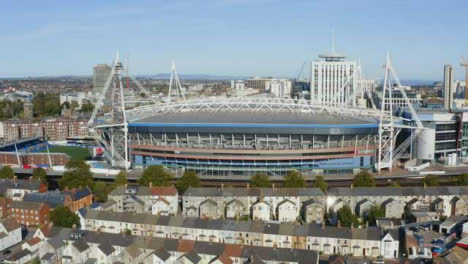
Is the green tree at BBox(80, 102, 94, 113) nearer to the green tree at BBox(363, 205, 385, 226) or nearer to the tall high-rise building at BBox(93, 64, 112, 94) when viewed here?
the tall high-rise building at BBox(93, 64, 112, 94)

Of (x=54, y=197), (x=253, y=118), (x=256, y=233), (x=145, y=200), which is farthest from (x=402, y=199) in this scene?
(x=54, y=197)

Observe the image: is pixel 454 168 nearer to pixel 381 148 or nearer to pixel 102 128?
pixel 381 148

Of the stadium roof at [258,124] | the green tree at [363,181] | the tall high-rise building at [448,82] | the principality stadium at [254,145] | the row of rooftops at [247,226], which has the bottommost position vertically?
the row of rooftops at [247,226]

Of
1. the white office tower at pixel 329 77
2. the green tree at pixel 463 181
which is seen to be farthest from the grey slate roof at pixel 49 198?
the white office tower at pixel 329 77

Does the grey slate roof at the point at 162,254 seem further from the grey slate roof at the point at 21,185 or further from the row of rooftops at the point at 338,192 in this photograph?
the grey slate roof at the point at 21,185

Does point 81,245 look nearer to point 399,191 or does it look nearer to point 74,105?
point 399,191

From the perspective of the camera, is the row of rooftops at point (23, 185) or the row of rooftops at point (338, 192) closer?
the row of rooftops at point (338, 192)
